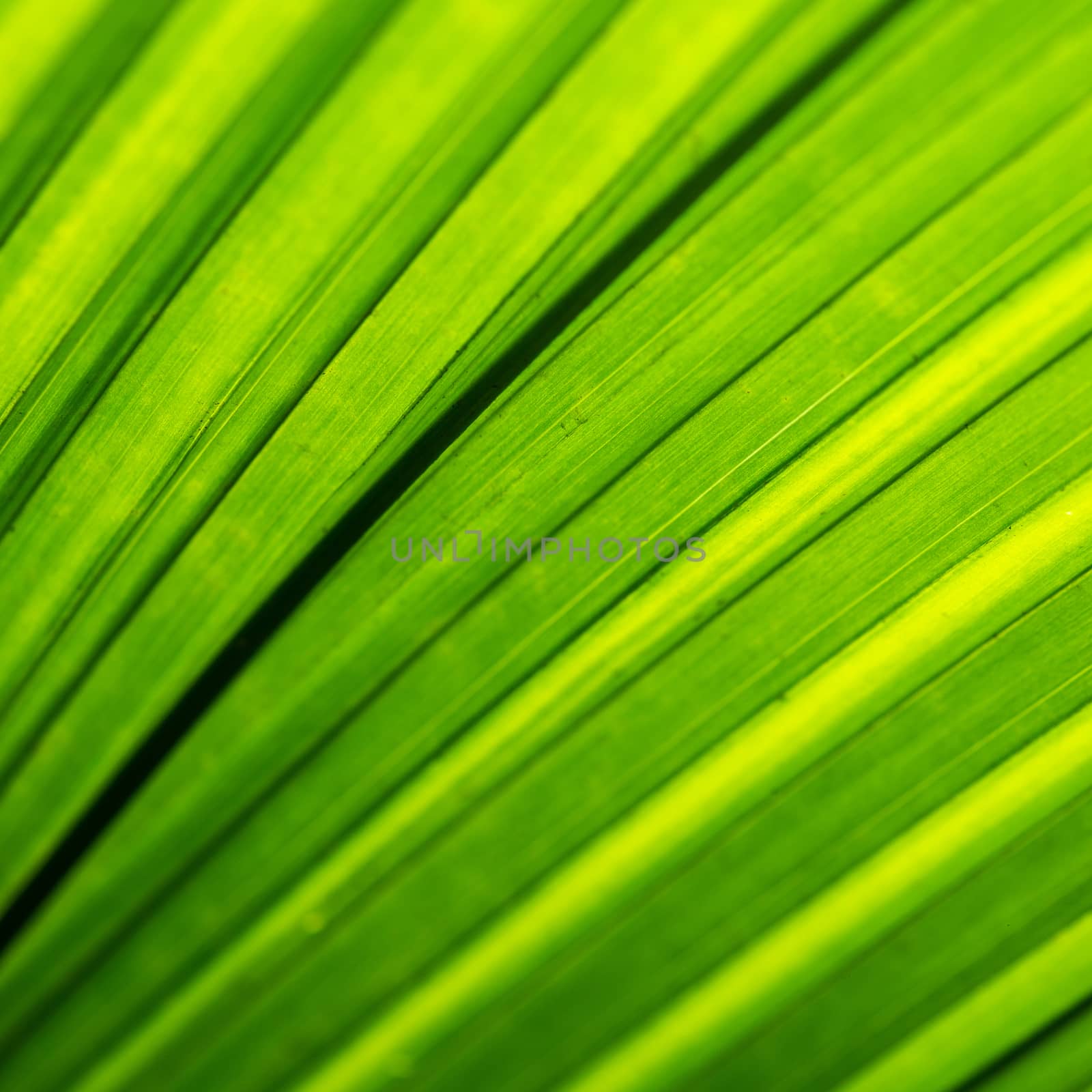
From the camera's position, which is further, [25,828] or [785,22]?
[25,828]

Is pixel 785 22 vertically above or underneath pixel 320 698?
above

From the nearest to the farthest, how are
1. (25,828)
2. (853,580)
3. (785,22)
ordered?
(785,22)
(853,580)
(25,828)

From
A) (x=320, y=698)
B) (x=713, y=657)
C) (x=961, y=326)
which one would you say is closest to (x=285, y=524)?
(x=320, y=698)

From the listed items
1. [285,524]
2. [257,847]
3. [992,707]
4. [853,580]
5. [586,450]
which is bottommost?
[992,707]

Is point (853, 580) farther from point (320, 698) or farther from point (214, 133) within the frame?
point (214, 133)

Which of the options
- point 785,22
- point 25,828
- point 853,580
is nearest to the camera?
point 785,22

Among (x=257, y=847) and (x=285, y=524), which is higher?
(x=285, y=524)

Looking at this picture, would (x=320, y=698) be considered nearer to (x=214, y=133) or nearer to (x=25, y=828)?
(x=25, y=828)

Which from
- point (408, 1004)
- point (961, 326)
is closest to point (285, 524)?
point (408, 1004)

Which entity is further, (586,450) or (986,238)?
(586,450)
